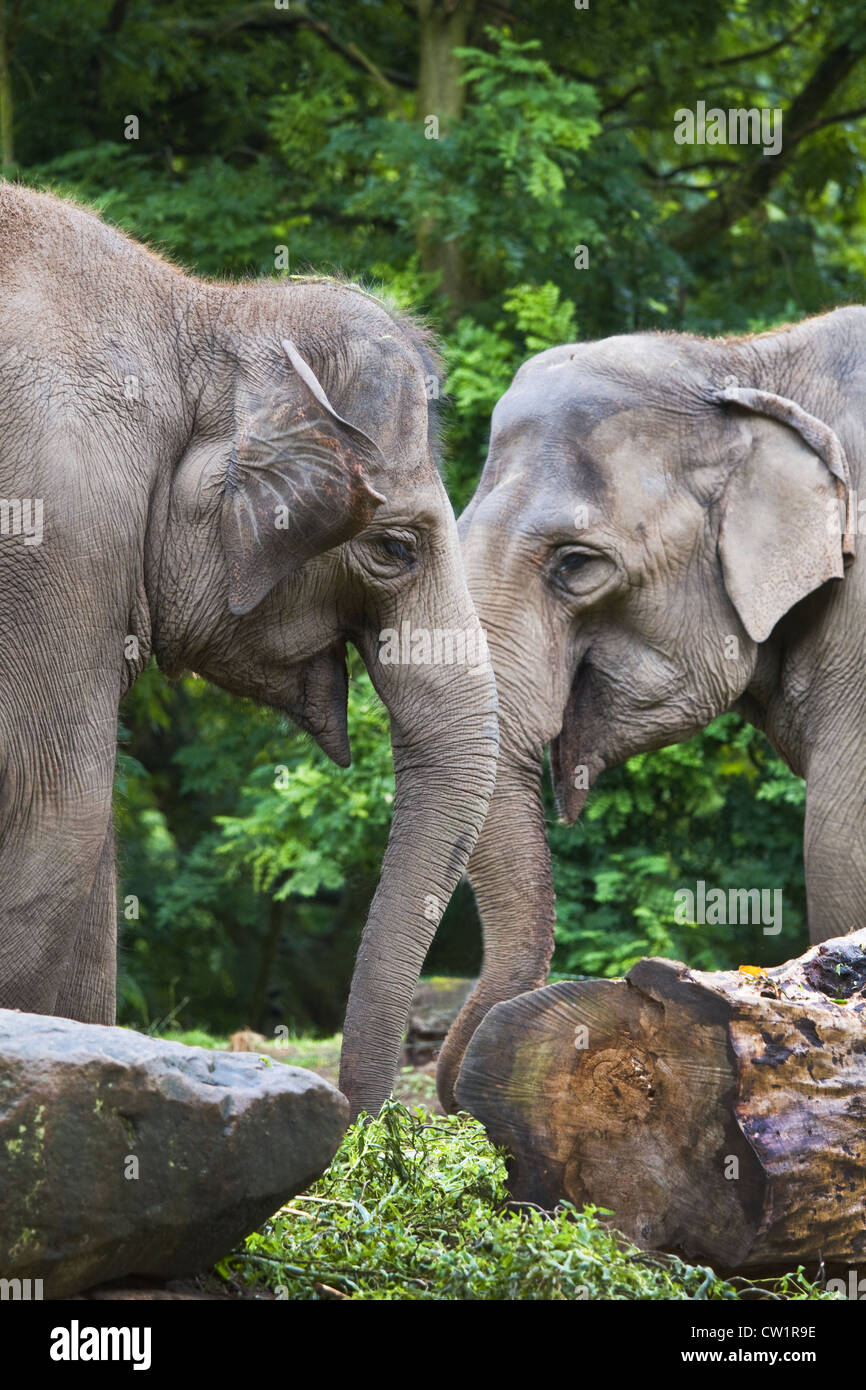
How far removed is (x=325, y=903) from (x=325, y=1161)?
12867 millimetres

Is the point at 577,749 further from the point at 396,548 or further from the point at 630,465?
the point at 396,548

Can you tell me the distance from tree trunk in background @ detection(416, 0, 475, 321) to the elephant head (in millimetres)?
6866

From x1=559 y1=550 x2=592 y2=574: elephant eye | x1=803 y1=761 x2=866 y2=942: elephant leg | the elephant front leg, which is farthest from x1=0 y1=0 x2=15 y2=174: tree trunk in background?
the elephant front leg

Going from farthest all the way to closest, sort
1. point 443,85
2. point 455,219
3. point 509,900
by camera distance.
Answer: point 443,85 < point 455,219 < point 509,900

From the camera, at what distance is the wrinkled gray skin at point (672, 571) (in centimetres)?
636

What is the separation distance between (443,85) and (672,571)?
22.3 ft

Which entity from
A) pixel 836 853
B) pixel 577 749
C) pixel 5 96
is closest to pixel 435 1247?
pixel 836 853

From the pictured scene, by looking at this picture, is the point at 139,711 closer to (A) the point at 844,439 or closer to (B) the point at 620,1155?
(A) the point at 844,439

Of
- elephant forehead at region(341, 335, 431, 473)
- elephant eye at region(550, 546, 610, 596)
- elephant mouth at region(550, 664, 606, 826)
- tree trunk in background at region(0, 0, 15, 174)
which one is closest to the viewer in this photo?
elephant forehead at region(341, 335, 431, 473)

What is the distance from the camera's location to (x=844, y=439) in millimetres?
6797

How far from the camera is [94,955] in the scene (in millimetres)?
5352

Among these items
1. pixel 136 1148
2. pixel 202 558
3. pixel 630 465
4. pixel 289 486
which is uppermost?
pixel 630 465

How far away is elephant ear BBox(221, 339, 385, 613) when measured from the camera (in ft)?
16.8

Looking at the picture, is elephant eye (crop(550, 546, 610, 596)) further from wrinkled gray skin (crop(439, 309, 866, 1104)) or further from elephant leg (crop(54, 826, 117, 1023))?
elephant leg (crop(54, 826, 117, 1023))
